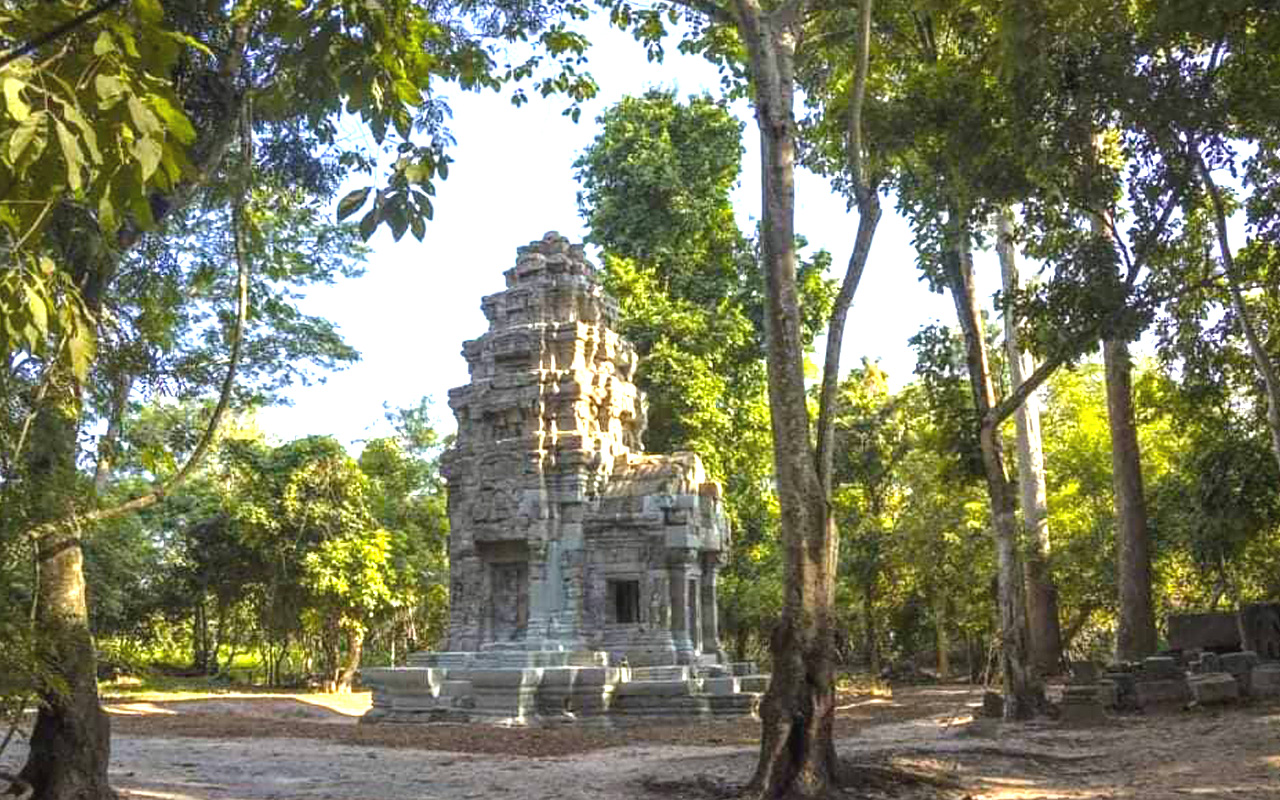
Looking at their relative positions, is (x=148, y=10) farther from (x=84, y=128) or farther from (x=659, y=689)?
(x=659, y=689)

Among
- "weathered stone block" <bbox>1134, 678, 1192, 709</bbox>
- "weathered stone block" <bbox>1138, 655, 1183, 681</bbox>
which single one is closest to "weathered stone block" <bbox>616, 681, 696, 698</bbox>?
"weathered stone block" <bbox>1134, 678, 1192, 709</bbox>

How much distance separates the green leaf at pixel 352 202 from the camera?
3.66 m

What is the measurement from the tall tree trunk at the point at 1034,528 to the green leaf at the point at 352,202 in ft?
60.9

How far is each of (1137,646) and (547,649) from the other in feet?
30.9

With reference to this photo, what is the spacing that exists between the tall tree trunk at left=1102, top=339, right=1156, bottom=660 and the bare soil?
366 centimetres

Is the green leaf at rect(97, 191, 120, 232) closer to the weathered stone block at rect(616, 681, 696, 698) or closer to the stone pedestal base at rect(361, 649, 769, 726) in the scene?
the stone pedestal base at rect(361, 649, 769, 726)

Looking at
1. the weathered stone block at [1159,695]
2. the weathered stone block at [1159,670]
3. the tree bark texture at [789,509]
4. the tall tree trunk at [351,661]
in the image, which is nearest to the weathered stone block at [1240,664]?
the weathered stone block at [1159,670]

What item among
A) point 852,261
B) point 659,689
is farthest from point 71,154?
point 659,689

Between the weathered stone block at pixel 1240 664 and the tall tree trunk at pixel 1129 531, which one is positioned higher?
the tall tree trunk at pixel 1129 531

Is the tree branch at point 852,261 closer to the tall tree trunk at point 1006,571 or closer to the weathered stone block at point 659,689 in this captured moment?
the tall tree trunk at point 1006,571

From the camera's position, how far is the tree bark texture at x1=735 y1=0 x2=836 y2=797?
7480mm

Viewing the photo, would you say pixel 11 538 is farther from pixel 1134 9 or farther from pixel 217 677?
pixel 217 677

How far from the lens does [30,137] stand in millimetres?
2461

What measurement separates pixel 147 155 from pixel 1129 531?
17774 mm
